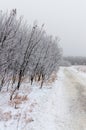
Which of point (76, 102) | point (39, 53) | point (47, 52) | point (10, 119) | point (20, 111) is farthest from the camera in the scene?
point (47, 52)

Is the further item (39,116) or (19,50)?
(19,50)

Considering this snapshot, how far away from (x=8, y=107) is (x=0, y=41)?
3.73 meters

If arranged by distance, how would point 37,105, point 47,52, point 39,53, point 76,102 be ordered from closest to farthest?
point 37,105, point 76,102, point 39,53, point 47,52

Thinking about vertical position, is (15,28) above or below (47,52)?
above

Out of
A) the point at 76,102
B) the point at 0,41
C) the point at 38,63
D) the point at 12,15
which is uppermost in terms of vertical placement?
the point at 12,15

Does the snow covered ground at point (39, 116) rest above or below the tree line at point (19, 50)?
below

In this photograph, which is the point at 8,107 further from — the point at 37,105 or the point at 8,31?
the point at 8,31

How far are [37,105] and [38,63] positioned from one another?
909 cm

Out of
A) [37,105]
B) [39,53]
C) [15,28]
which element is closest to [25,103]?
[37,105]

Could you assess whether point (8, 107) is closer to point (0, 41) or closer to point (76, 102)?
point (0, 41)

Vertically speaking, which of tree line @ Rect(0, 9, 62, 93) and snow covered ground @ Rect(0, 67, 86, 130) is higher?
tree line @ Rect(0, 9, 62, 93)

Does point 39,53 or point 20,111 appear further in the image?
point 39,53

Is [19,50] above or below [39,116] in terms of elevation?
above

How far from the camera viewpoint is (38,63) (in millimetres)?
21547
